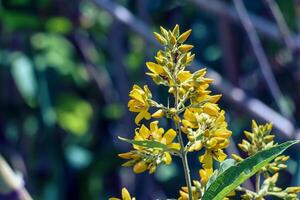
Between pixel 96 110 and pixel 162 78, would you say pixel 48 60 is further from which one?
pixel 162 78

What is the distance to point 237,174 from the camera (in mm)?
940

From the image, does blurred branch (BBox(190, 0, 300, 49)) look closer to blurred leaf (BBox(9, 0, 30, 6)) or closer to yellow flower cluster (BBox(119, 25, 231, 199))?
blurred leaf (BBox(9, 0, 30, 6))

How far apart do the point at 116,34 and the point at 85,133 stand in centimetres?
51

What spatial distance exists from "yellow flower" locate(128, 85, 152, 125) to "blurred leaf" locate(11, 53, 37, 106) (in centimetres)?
279

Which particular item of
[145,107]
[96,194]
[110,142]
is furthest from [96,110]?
[145,107]

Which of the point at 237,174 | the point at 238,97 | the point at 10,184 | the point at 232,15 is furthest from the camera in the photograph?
the point at 232,15

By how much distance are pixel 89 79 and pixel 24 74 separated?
398 mm

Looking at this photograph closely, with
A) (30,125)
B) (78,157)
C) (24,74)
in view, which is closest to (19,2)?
(24,74)

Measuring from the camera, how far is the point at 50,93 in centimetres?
382

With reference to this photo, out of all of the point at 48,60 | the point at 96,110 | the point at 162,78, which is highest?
the point at 162,78

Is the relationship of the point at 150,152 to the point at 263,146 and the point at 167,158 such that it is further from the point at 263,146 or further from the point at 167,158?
the point at 263,146

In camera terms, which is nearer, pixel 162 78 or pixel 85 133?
pixel 162 78

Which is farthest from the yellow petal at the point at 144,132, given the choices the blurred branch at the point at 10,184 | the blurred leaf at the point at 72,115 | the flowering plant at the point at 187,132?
the blurred leaf at the point at 72,115

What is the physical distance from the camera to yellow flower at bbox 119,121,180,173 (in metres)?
0.98
